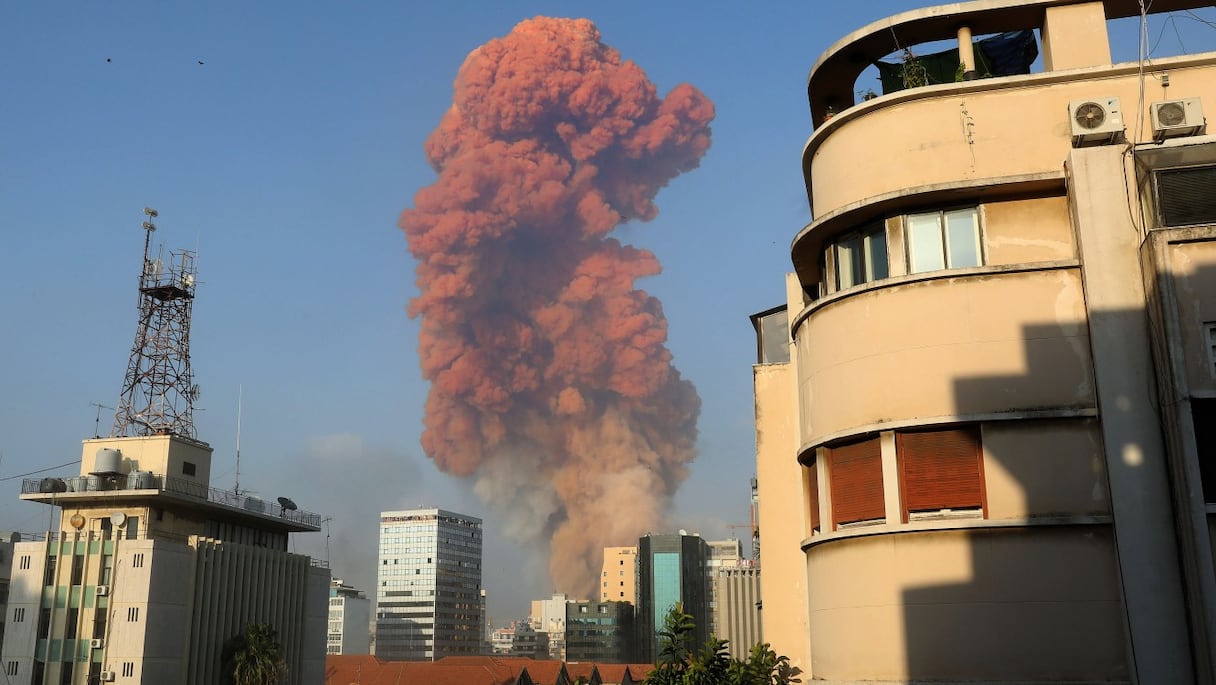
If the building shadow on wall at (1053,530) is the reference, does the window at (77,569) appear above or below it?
above

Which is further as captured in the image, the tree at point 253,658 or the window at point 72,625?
the tree at point 253,658

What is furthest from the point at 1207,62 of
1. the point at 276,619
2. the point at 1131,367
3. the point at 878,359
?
the point at 276,619

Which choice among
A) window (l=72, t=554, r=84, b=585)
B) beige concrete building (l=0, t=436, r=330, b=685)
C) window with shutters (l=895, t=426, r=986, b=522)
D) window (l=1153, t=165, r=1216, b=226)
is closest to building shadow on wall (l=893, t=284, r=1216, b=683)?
window with shutters (l=895, t=426, r=986, b=522)

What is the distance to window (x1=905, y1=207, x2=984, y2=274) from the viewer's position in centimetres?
1895

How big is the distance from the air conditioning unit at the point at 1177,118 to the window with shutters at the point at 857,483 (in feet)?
22.6

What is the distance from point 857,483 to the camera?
18.9 m

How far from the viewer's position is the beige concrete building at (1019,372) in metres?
16.7

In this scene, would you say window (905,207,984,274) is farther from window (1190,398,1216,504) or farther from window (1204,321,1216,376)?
window (1190,398,1216,504)

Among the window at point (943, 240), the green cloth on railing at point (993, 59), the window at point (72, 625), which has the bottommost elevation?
the window at point (72, 625)

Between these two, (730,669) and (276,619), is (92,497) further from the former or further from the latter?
(730,669)

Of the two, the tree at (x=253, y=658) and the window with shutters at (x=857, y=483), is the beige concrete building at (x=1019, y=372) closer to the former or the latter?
the window with shutters at (x=857, y=483)

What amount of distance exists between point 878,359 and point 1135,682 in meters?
6.27

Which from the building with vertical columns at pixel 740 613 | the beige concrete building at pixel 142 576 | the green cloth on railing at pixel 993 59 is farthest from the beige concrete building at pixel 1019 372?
the building with vertical columns at pixel 740 613

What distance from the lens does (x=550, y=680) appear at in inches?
5925
